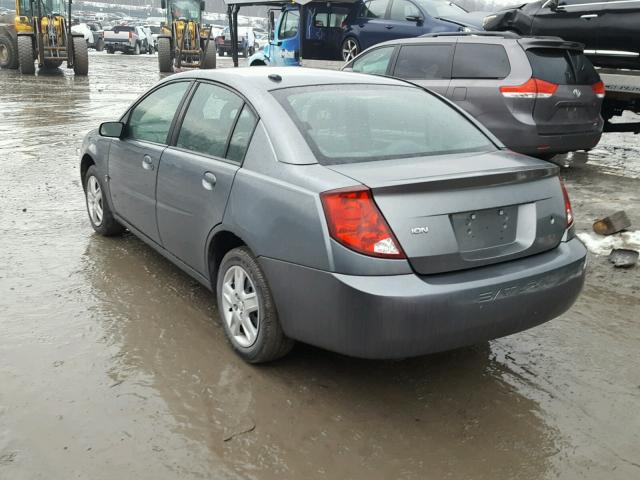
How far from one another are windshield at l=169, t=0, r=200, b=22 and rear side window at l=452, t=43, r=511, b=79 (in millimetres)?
17249

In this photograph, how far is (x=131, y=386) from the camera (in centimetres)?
308

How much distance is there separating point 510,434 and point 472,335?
47 cm

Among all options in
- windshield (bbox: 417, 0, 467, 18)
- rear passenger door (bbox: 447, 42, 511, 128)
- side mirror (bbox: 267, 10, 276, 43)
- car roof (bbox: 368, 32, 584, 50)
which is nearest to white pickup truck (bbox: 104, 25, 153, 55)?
side mirror (bbox: 267, 10, 276, 43)

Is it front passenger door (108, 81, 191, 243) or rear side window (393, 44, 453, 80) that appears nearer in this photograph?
front passenger door (108, 81, 191, 243)

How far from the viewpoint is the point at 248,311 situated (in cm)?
326

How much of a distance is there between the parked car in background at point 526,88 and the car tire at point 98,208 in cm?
433

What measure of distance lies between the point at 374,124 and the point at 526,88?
4.36 meters

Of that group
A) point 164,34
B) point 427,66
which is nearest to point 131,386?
point 427,66

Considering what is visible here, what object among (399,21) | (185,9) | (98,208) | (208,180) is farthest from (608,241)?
(185,9)

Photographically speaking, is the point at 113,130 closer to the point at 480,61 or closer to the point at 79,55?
the point at 480,61

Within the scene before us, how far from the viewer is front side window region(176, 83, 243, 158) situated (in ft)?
11.8

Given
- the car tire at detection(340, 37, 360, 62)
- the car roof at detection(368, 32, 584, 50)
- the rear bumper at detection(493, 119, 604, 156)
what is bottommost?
the rear bumper at detection(493, 119, 604, 156)

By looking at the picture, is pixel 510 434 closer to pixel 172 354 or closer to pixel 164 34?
pixel 172 354

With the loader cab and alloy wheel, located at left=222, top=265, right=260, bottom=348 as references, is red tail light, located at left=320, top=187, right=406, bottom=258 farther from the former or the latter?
the loader cab
